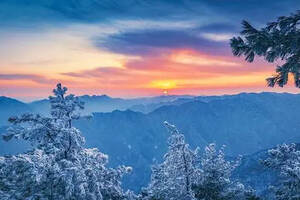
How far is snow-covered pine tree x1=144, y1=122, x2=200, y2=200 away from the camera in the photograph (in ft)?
91.0

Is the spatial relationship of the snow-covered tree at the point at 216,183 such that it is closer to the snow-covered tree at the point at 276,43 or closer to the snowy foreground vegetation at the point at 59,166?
the snowy foreground vegetation at the point at 59,166

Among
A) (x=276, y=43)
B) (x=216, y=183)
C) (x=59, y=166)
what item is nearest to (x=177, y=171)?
(x=216, y=183)

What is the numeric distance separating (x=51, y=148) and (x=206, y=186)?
1772 centimetres

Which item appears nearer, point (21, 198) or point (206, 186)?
point (21, 198)

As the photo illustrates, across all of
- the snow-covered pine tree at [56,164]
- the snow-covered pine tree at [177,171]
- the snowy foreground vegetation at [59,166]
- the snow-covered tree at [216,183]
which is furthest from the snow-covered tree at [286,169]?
the snow-covered pine tree at [56,164]

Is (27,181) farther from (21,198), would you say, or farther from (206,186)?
(206,186)

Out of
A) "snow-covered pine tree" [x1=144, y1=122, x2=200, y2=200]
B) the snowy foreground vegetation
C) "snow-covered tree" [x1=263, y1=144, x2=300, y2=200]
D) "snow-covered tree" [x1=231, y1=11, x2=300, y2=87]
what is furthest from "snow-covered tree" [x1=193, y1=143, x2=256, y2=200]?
"snow-covered tree" [x1=231, y1=11, x2=300, y2=87]

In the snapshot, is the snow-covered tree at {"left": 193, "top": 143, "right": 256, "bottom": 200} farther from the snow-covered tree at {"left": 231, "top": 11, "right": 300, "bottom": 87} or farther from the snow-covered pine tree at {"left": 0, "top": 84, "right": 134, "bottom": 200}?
the snow-covered tree at {"left": 231, "top": 11, "right": 300, "bottom": 87}

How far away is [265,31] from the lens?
10.8m

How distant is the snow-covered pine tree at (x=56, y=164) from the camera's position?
46.4 feet

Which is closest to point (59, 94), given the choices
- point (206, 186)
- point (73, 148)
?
point (73, 148)

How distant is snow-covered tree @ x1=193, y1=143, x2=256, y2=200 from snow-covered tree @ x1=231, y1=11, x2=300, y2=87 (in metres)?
19.2

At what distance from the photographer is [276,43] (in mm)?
10789

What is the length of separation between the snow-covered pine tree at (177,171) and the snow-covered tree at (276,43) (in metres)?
17.7
